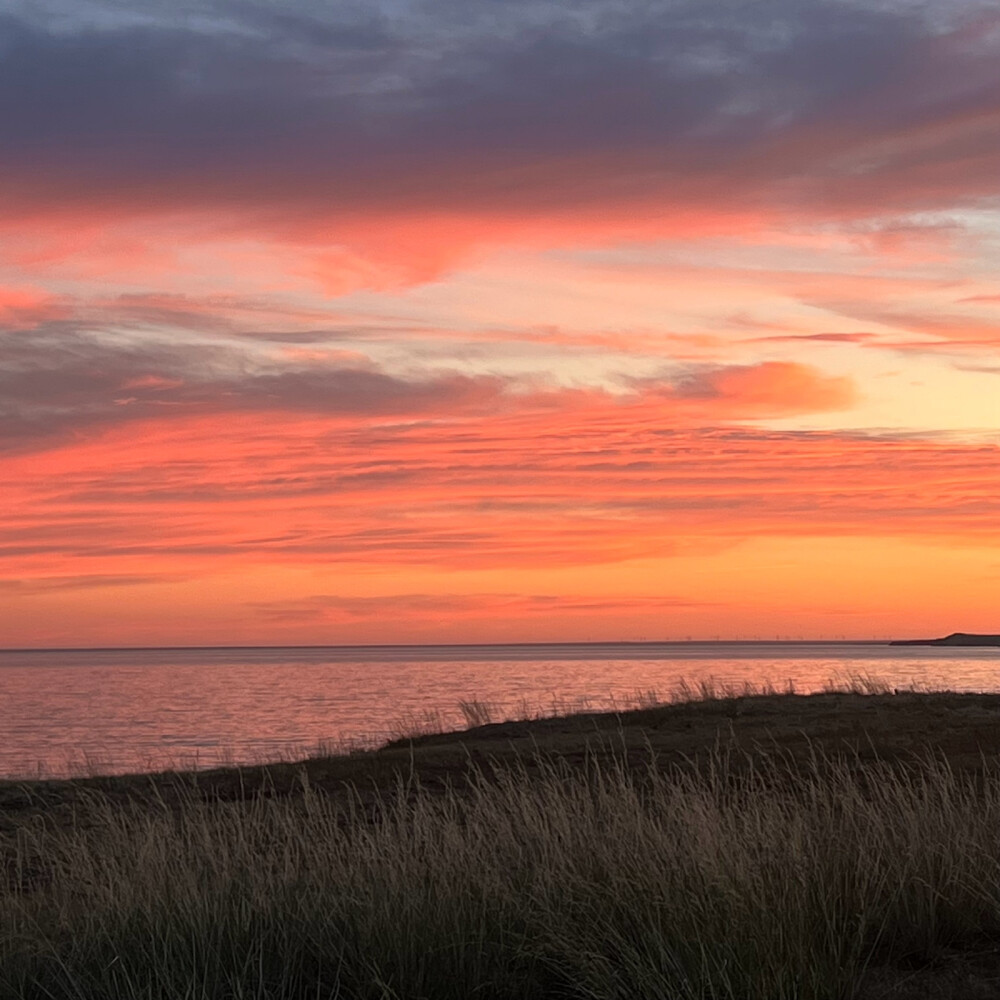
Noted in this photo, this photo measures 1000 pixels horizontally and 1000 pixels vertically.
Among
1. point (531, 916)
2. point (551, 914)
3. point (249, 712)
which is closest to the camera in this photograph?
point (551, 914)

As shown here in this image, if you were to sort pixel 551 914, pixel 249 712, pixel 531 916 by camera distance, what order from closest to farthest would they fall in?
pixel 551 914
pixel 531 916
pixel 249 712

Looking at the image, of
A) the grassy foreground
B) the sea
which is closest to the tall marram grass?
the grassy foreground

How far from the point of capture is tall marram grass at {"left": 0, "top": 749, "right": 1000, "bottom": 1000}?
7.18m

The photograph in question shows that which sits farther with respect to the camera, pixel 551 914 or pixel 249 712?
pixel 249 712

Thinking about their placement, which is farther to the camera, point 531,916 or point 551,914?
point 531,916

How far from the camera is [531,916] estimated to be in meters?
7.99

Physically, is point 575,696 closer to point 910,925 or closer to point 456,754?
point 456,754

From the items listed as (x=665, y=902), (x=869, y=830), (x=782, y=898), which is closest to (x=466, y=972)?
(x=665, y=902)

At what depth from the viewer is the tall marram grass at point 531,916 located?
283 inches

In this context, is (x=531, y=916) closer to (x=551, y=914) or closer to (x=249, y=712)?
(x=551, y=914)

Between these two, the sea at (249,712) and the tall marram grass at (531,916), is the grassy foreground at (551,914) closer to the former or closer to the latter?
the tall marram grass at (531,916)

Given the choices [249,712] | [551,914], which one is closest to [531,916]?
[551,914]

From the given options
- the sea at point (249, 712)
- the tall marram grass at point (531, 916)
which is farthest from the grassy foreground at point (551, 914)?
the sea at point (249, 712)

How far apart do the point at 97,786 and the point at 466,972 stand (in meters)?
14.6
